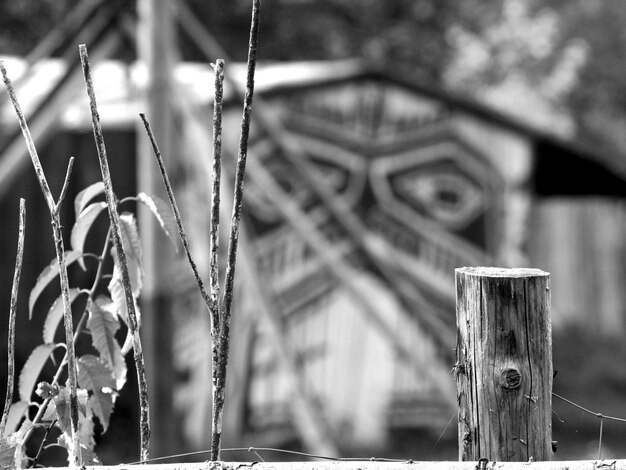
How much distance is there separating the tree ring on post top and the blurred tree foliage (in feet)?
31.3

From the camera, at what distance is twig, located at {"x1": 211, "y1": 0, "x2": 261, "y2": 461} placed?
1.75 metres

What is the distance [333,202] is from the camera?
236 inches

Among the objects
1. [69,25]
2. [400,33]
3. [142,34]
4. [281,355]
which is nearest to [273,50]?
[400,33]

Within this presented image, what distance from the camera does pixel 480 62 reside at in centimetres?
2205

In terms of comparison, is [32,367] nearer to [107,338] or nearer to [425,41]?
[107,338]

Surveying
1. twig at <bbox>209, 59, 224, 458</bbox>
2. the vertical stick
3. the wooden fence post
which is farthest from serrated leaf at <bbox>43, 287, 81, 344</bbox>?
the vertical stick

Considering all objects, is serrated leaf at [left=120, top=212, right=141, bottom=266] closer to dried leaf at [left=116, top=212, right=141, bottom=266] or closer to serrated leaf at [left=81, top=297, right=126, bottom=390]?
dried leaf at [left=116, top=212, right=141, bottom=266]

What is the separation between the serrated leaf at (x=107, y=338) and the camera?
2160mm

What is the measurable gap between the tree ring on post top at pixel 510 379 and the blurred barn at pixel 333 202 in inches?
152

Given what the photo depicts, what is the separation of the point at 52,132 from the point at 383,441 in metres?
3.51

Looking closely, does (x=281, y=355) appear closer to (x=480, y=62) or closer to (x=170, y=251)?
(x=170, y=251)

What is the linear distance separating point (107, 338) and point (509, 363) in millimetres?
896

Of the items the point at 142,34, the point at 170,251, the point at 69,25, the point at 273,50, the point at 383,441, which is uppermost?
the point at 273,50

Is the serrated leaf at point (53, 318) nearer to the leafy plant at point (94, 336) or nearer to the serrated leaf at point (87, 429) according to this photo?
the leafy plant at point (94, 336)
